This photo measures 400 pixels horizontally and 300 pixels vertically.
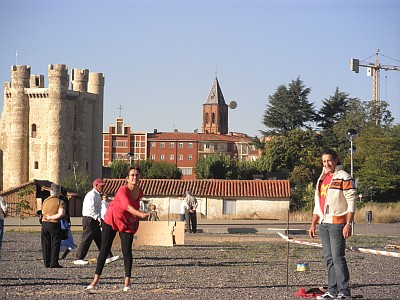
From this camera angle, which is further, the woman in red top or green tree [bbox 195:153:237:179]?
green tree [bbox 195:153:237:179]

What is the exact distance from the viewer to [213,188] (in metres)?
67.9

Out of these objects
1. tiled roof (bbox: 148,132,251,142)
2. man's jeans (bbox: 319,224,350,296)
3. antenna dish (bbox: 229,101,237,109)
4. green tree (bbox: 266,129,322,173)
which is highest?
antenna dish (bbox: 229,101,237,109)

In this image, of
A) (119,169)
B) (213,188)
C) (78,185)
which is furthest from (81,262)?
(119,169)

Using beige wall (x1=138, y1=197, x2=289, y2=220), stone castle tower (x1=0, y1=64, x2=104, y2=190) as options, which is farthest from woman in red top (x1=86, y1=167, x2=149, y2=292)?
stone castle tower (x1=0, y1=64, x2=104, y2=190)

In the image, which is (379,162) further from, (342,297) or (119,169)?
(342,297)

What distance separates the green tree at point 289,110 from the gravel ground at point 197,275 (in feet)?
277

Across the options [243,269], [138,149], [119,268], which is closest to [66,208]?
[119,268]

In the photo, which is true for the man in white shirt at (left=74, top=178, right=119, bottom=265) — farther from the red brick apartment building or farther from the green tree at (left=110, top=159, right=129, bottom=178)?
the red brick apartment building

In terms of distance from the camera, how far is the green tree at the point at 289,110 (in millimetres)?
107625

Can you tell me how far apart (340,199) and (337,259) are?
76cm

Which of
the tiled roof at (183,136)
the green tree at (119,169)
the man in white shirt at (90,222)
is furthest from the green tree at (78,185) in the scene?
the tiled roof at (183,136)

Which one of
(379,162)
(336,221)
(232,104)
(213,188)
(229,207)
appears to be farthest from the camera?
(232,104)

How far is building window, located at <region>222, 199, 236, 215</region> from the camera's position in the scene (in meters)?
65.7

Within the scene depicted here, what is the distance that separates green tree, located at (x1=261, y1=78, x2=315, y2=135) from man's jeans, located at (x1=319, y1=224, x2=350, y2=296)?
95243 mm
